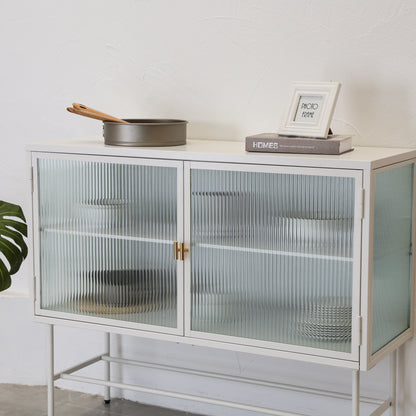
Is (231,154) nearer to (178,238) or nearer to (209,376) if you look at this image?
(178,238)

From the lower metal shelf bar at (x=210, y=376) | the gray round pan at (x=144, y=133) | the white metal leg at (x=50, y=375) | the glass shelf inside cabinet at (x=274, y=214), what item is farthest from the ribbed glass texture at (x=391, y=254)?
the white metal leg at (x=50, y=375)

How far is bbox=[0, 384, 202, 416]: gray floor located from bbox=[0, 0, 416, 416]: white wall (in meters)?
0.07

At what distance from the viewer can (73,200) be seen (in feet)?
9.03

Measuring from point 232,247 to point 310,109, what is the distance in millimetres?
535

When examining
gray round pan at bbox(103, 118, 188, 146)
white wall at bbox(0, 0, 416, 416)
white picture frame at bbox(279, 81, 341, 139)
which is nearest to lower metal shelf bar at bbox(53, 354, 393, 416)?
white wall at bbox(0, 0, 416, 416)

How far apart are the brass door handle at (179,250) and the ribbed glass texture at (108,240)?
0.04 metres

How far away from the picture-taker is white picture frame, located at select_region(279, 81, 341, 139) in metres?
2.47

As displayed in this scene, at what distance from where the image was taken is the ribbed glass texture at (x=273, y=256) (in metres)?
2.33

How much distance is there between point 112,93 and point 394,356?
1570 millimetres

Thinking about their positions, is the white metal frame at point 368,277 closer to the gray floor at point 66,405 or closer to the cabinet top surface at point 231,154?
the cabinet top surface at point 231,154

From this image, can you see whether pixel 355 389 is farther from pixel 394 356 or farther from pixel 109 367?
pixel 109 367

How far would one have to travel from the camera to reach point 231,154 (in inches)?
95.5

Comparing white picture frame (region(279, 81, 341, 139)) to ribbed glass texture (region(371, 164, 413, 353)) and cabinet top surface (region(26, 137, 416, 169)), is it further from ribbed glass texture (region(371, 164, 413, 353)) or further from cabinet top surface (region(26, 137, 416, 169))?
ribbed glass texture (region(371, 164, 413, 353))

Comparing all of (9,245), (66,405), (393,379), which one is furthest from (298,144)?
(66,405)
